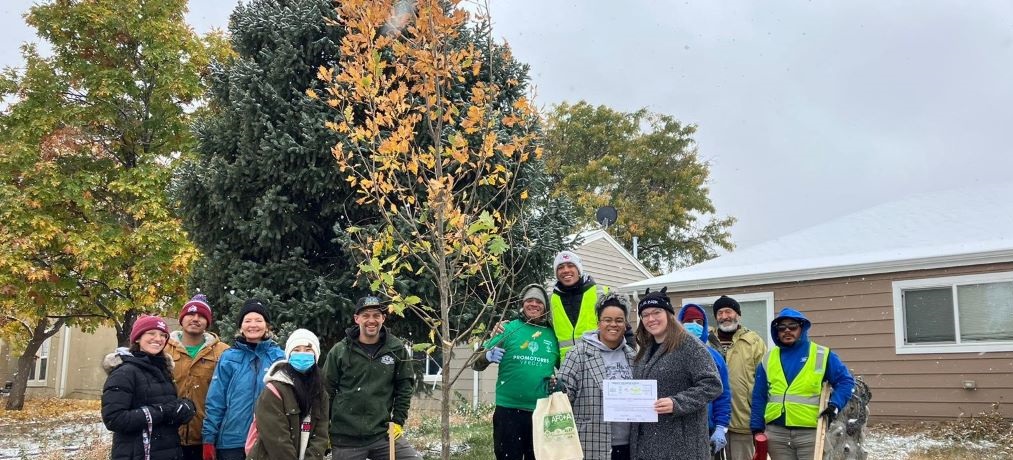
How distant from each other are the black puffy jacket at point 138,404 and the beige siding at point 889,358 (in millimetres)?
9731

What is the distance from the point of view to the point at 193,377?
16.1 feet

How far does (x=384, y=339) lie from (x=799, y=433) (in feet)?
9.03

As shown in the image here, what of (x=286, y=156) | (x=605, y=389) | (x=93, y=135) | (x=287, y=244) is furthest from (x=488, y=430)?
(x=93, y=135)

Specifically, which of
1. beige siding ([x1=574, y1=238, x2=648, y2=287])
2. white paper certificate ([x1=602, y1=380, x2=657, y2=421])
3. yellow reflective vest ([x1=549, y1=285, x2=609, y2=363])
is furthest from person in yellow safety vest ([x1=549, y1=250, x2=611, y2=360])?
beige siding ([x1=574, y1=238, x2=648, y2=287])

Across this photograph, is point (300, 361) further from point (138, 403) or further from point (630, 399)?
point (630, 399)

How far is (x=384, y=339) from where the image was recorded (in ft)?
17.2

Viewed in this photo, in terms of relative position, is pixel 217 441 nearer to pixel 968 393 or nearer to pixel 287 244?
pixel 287 244

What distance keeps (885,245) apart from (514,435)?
29.2ft

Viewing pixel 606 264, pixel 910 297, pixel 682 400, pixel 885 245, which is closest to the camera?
pixel 682 400

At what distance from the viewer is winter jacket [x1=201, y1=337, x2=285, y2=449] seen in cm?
473

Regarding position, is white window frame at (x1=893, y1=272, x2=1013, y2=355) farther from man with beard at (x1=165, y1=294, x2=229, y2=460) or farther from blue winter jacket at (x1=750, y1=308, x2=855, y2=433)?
man with beard at (x1=165, y1=294, x2=229, y2=460)

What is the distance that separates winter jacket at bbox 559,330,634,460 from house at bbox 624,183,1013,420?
7.95m

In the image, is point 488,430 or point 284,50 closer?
point 284,50

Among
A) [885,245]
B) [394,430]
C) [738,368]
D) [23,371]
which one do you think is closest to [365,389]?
[394,430]
